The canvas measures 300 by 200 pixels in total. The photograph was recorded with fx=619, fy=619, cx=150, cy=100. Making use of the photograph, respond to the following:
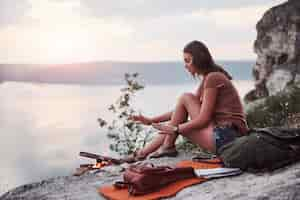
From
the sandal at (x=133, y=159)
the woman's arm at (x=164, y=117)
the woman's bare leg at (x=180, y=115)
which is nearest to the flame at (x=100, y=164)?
the sandal at (x=133, y=159)

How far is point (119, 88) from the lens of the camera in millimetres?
8344

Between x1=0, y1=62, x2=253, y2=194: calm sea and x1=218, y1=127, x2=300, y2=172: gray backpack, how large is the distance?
2315mm

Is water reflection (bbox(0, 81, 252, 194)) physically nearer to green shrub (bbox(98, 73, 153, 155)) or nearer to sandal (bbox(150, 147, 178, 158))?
green shrub (bbox(98, 73, 153, 155))

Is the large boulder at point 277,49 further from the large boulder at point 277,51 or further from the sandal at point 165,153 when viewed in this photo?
the sandal at point 165,153

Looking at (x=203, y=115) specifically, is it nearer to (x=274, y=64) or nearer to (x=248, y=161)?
(x=248, y=161)

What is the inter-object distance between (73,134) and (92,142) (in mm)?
1816

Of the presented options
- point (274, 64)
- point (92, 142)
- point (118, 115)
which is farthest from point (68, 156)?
point (274, 64)

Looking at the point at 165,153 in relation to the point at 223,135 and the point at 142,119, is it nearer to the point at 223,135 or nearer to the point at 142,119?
the point at 142,119

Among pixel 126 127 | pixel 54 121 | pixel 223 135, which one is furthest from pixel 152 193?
pixel 54 121

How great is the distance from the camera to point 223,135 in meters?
5.27

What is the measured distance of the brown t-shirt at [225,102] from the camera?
5344 mm

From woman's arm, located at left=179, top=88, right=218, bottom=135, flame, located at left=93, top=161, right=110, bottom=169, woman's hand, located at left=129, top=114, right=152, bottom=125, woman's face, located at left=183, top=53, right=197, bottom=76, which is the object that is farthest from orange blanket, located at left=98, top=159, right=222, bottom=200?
woman's face, located at left=183, top=53, right=197, bottom=76

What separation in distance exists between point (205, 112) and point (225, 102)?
21 cm

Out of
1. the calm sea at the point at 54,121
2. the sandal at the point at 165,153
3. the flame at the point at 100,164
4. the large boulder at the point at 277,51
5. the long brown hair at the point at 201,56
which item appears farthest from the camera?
the large boulder at the point at 277,51
